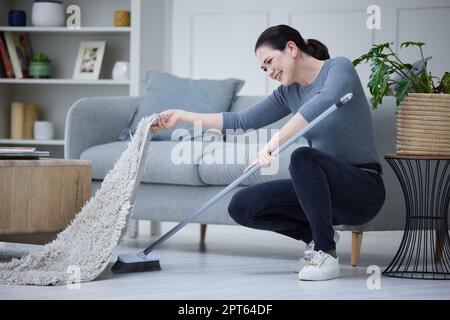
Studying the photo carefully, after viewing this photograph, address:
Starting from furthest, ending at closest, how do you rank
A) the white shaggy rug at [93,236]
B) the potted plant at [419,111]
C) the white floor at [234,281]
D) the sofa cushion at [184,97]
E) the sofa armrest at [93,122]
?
the sofa cushion at [184,97] < the sofa armrest at [93,122] < the potted plant at [419,111] < the white shaggy rug at [93,236] < the white floor at [234,281]

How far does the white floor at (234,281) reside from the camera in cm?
245

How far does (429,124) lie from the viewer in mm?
2939

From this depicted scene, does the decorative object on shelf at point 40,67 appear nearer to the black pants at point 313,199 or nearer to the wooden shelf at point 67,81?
the wooden shelf at point 67,81

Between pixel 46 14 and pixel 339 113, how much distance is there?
3.16 meters

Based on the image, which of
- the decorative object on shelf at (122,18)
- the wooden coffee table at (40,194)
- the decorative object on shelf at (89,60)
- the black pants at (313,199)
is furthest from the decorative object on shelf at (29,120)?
the black pants at (313,199)

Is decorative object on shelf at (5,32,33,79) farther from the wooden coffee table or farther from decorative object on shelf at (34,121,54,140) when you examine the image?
the wooden coffee table

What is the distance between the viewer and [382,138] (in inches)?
129

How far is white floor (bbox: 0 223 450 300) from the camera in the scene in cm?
245

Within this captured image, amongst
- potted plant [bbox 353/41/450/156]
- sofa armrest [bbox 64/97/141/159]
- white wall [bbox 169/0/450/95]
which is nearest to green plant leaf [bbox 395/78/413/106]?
potted plant [bbox 353/41/450/156]

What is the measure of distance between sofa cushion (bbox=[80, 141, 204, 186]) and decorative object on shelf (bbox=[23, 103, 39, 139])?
1809 mm

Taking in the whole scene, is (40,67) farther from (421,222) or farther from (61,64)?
(421,222)

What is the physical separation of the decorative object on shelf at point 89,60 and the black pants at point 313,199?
8.77 feet

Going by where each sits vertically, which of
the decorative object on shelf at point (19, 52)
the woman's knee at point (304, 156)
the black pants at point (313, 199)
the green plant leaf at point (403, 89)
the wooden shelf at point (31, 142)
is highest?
the decorative object on shelf at point (19, 52)

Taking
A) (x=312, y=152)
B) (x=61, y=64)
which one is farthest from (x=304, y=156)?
(x=61, y=64)
